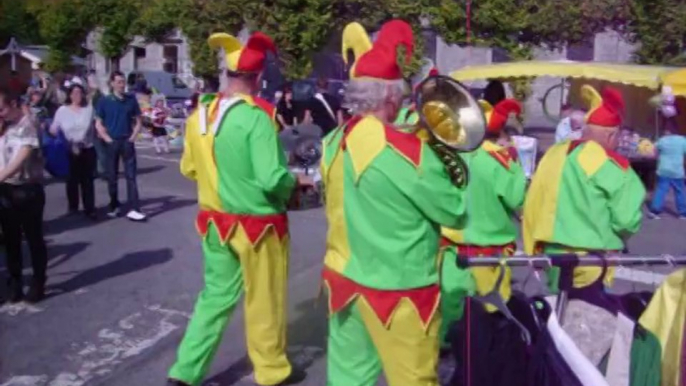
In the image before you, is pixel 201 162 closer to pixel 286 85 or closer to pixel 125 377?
pixel 125 377

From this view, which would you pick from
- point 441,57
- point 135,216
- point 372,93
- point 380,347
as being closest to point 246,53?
point 372,93

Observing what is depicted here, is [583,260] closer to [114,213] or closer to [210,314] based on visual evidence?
[210,314]

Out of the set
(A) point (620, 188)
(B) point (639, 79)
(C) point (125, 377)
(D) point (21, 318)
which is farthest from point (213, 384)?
(B) point (639, 79)

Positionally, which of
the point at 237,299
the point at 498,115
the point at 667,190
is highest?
the point at 498,115

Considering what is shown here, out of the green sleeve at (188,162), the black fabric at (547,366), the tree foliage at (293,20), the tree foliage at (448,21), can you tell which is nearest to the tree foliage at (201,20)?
the tree foliage at (448,21)

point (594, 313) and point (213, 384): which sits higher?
point (594, 313)

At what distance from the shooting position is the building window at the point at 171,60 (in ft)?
119

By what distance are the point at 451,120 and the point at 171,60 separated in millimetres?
33886

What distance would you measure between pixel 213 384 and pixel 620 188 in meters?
2.56

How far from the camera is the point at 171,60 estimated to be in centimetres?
3678

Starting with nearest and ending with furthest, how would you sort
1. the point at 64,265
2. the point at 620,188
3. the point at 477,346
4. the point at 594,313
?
the point at 477,346 → the point at 594,313 → the point at 620,188 → the point at 64,265

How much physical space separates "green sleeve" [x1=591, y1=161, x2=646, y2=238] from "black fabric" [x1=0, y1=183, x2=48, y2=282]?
171 inches

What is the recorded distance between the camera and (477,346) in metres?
3.79

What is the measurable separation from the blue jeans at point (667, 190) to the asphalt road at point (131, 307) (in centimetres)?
182
